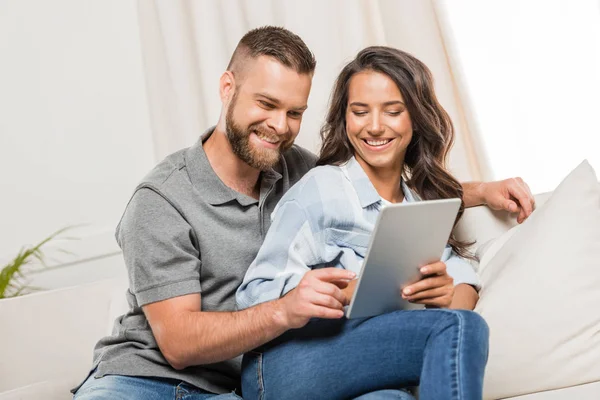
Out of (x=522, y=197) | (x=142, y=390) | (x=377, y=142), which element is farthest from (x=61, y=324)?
(x=522, y=197)

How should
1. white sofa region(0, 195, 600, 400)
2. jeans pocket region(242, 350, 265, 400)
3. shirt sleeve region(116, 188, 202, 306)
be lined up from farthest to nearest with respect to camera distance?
white sofa region(0, 195, 600, 400), shirt sleeve region(116, 188, 202, 306), jeans pocket region(242, 350, 265, 400)

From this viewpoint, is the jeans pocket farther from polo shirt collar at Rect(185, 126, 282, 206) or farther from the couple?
polo shirt collar at Rect(185, 126, 282, 206)

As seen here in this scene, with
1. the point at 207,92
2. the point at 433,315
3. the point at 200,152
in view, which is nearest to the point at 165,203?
the point at 200,152

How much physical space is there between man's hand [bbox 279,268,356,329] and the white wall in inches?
80.2

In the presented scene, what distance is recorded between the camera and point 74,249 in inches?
127

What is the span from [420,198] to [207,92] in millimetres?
1343

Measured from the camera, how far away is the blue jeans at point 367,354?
1.25 metres

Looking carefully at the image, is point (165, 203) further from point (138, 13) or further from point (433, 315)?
point (138, 13)

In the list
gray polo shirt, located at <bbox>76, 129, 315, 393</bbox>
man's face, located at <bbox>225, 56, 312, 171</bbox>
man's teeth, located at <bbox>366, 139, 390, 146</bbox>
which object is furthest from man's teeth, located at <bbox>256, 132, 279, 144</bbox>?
man's teeth, located at <bbox>366, 139, 390, 146</bbox>

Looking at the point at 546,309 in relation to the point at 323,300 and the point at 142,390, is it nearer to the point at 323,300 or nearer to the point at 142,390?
the point at 323,300

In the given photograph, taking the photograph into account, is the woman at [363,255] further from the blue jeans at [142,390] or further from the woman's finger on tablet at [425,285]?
the blue jeans at [142,390]

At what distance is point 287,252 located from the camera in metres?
1.48

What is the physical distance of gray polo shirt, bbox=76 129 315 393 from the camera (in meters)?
1.59

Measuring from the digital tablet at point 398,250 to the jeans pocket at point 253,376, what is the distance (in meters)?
0.23
